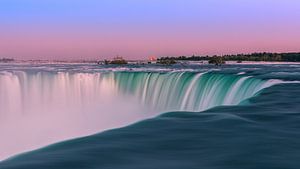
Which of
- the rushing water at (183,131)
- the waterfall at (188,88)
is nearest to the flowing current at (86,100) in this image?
the waterfall at (188,88)

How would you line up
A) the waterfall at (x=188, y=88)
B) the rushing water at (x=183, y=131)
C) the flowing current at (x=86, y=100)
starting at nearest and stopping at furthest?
the rushing water at (x=183, y=131) < the waterfall at (x=188, y=88) < the flowing current at (x=86, y=100)

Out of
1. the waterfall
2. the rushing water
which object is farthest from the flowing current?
the rushing water

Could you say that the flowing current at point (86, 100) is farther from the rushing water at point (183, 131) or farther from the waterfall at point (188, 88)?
the rushing water at point (183, 131)

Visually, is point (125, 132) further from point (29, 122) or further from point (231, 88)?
point (29, 122)

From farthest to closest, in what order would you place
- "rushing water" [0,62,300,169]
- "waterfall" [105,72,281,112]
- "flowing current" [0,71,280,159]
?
"flowing current" [0,71,280,159], "waterfall" [105,72,281,112], "rushing water" [0,62,300,169]

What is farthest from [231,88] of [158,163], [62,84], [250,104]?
[62,84]

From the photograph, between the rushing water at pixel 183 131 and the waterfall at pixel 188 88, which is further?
the waterfall at pixel 188 88

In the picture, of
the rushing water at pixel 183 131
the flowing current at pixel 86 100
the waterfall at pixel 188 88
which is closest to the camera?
the rushing water at pixel 183 131

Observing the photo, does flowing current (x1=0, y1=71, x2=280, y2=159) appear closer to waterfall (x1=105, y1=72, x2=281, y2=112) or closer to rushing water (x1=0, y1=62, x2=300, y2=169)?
waterfall (x1=105, y1=72, x2=281, y2=112)

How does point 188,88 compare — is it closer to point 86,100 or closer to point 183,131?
point 86,100
